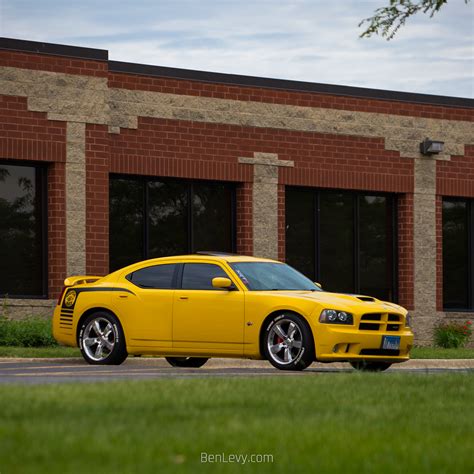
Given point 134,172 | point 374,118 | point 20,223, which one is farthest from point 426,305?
point 20,223

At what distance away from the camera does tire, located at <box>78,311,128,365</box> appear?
1739 cm

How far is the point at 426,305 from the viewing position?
92.4 feet

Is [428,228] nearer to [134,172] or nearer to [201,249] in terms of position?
[201,249]

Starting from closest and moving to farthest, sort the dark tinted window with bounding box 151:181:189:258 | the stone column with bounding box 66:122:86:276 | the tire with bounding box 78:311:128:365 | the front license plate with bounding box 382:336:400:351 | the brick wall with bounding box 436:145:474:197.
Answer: the front license plate with bounding box 382:336:400:351 → the tire with bounding box 78:311:128:365 → the stone column with bounding box 66:122:86:276 → the dark tinted window with bounding box 151:181:189:258 → the brick wall with bounding box 436:145:474:197

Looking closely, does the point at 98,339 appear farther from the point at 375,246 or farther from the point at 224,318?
the point at 375,246

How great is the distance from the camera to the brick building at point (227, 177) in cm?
2345

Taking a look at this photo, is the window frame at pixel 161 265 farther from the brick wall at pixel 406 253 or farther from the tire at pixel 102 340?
the brick wall at pixel 406 253

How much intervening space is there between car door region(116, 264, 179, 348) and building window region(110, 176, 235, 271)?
23.7ft

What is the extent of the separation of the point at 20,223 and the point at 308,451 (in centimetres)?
1696

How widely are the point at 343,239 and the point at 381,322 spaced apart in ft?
36.9

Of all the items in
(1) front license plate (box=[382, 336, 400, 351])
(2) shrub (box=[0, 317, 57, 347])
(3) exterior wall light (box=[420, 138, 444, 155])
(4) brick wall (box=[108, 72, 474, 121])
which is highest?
(4) brick wall (box=[108, 72, 474, 121])

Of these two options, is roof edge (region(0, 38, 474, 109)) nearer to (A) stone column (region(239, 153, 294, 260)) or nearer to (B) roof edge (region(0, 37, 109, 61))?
(B) roof edge (region(0, 37, 109, 61))

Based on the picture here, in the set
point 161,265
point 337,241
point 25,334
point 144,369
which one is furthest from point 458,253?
point 144,369

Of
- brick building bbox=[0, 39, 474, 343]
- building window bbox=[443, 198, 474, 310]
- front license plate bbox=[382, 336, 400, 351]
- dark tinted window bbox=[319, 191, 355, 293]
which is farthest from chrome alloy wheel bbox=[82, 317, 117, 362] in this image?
building window bbox=[443, 198, 474, 310]
